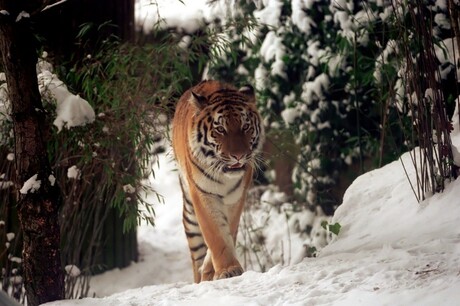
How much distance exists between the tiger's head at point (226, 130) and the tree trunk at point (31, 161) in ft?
4.19

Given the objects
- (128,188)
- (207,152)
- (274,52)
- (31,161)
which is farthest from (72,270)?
(274,52)

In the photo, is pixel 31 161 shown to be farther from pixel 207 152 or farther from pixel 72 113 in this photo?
pixel 207 152

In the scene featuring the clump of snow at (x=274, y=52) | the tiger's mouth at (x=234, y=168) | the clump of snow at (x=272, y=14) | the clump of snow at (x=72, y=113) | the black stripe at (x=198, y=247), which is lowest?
the black stripe at (x=198, y=247)

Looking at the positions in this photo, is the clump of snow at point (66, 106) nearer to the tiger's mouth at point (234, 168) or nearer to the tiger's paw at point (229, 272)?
the tiger's mouth at point (234, 168)

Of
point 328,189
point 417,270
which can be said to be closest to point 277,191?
point 328,189

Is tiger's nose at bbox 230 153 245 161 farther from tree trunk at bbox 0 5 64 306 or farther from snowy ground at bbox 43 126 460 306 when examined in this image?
tree trunk at bbox 0 5 64 306

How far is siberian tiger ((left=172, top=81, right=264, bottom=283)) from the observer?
444 cm

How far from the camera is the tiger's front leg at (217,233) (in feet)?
14.5

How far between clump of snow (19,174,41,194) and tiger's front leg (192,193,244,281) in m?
1.35

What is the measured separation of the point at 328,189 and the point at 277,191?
111 centimetres

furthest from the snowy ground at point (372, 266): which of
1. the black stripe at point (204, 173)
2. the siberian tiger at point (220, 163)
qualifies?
the black stripe at point (204, 173)

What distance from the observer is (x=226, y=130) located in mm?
4492

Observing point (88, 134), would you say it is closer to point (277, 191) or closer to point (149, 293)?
point (149, 293)

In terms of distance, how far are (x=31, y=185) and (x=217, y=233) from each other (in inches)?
55.6
